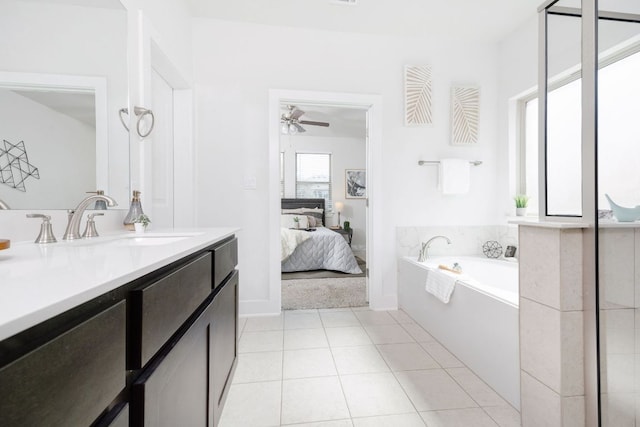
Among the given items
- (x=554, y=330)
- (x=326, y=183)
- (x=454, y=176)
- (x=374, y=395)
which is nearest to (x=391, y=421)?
(x=374, y=395)

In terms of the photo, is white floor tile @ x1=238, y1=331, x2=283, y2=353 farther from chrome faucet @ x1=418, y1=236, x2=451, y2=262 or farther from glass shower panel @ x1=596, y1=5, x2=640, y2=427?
glass shower panel @ x1=596, y1=5, x2=640, y2=427

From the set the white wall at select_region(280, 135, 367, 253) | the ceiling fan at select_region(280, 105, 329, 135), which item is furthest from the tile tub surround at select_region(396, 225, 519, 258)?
the white wall at select_region(280, 135, 367, 253)

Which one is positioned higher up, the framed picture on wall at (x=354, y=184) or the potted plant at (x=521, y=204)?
the framed picture on wall at (x=354, y=184)

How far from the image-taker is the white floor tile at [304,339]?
2.05 meters

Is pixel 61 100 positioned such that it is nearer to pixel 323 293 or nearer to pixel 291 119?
pixel 323 293

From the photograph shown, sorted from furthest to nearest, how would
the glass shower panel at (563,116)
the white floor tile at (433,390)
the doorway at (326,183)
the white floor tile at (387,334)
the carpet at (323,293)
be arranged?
the doorway at (326,183) → the carpet at (323,293) → the white floor tile at (387,334) → the white floor tile at (433,390) → the glass shower panel at (563,116)

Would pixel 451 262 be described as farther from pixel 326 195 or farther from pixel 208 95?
pixel 326 195

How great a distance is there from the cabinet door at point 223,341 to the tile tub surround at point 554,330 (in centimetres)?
134

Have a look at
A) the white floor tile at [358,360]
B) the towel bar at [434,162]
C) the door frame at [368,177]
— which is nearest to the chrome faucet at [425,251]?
the door frame at [368,177]

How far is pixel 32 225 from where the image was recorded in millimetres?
1007

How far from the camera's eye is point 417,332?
2.28 metres

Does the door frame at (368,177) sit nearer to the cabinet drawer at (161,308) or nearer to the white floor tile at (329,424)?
the white floor tile at (329,424)

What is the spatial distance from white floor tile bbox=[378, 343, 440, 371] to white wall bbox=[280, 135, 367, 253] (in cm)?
400

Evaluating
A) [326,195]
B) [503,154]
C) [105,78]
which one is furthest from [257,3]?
[326,195]
